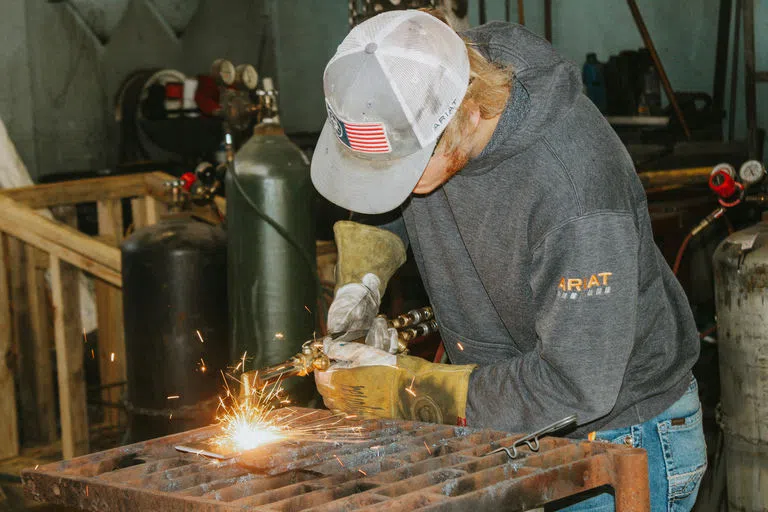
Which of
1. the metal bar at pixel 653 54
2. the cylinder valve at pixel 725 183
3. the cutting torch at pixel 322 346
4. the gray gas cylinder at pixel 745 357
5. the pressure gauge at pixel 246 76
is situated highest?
the metal bar at pixel 653 54

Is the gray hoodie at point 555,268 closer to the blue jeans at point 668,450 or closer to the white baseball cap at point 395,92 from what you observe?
the blue jeans at point 668,450

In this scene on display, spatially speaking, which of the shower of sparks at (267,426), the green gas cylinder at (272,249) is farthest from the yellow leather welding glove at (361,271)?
the green gas cylinder at (272,249)

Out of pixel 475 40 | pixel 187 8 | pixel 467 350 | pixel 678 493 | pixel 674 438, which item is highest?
pixel 187 8

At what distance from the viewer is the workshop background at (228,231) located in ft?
5.50

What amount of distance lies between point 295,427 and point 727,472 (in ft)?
9.03

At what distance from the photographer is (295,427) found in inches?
79.0

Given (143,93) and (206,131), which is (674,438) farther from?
(143,93)

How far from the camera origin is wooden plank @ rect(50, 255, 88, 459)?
4.18m

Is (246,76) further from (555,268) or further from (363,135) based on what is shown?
(555,268)

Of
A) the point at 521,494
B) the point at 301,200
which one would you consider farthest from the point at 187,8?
the point at 521,494

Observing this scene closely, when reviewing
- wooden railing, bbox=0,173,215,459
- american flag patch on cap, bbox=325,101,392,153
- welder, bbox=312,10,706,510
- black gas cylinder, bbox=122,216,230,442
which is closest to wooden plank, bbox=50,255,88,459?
wooden railing, bbox=0,173,215,459

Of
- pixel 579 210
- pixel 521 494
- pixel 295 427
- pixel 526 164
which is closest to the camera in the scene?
pixel 521 494

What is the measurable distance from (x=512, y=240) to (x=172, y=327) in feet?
7.75

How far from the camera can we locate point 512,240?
180 cm
